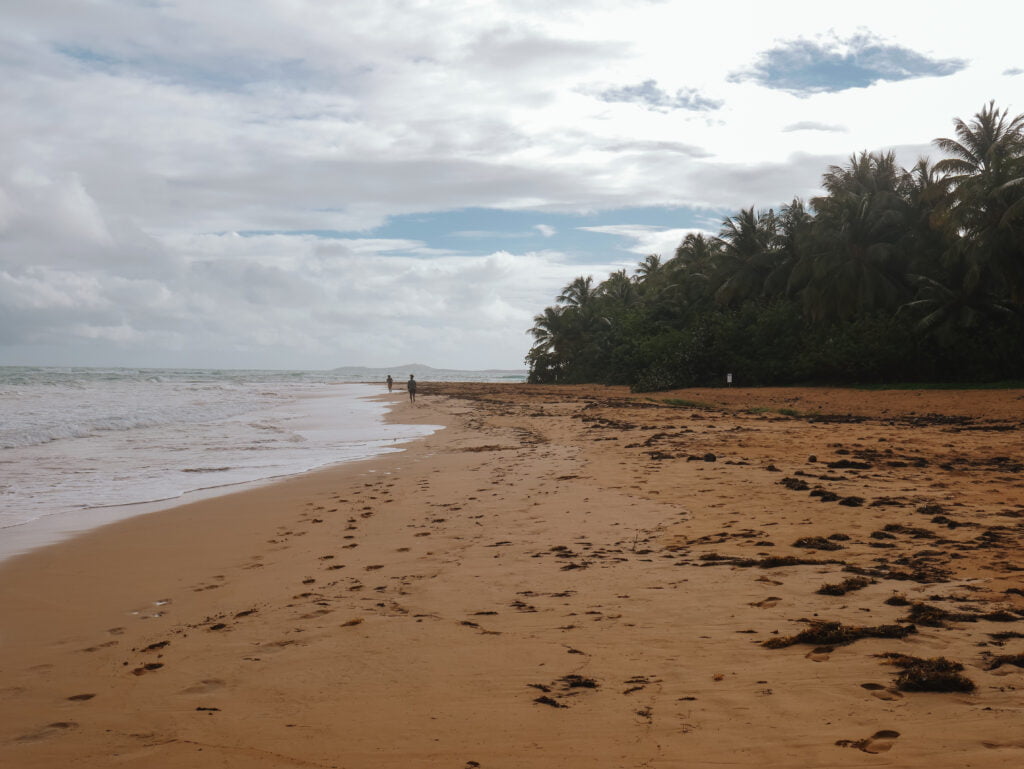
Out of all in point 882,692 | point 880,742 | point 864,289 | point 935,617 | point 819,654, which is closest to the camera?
point 880,742

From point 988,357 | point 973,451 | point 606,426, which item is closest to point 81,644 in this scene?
point 973,451

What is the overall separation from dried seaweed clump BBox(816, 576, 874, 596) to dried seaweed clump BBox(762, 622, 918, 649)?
0.71m

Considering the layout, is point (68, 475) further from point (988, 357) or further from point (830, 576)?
point (988, 357)

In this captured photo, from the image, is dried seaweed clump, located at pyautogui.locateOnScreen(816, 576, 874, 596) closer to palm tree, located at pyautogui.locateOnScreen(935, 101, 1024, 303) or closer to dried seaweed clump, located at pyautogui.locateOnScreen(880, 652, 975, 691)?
dried seaweed clump, located at pyautogui.locateOnScreen(880, 652, 975, 691)

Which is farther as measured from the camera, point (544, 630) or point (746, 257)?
point (746, 257)

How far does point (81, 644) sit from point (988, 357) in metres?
36.7

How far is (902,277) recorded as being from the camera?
1556 inches

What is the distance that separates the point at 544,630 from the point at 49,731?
8.23 feet

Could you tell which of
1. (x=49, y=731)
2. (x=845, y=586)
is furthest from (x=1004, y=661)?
(x=49, y=731)

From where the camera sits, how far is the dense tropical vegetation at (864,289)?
31.4m

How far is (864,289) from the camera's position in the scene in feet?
125

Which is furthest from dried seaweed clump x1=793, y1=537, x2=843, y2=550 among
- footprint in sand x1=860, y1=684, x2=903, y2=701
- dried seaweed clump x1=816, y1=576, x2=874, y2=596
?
footprint in sand x1=860, y1=684, x2=903, y2=701

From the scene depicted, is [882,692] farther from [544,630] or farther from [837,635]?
[544,630]

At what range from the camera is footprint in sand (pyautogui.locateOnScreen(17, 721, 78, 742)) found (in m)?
3.33
